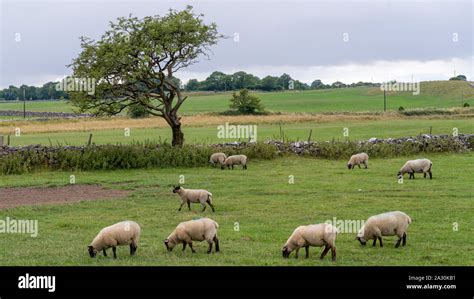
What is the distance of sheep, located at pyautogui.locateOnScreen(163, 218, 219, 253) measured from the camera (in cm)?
1530

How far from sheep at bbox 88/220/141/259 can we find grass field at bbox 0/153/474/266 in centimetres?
29

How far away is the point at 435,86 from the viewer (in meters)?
138

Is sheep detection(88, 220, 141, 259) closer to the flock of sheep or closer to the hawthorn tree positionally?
the flock of sheep

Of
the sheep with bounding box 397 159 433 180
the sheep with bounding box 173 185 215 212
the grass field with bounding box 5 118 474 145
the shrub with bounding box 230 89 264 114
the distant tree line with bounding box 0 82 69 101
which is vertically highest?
the distant tree line with bounding box 0 82 69 101

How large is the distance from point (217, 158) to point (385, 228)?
20805 mm

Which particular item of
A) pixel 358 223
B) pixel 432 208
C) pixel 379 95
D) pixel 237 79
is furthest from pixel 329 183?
pixel 237 79

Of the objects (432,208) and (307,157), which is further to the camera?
(307,157)

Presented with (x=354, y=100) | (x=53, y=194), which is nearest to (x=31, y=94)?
(x=354, y=100)

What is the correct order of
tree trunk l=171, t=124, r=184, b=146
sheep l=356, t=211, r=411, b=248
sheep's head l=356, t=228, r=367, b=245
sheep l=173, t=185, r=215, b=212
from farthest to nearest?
tree trunk l=171, t=124, r=184, b=146 → sheep l=173, t=185, r=215, b=212 → sheep's head l=356, t=228, r=367, b=245 → sheep l=356, t=211, r=411, b=248

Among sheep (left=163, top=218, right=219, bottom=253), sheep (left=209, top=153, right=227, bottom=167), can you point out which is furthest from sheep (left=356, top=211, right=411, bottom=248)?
sheep (left=209, top=153, right=227, bottom=167)

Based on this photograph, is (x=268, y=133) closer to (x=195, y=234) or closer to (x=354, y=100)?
(x=195, y=234)

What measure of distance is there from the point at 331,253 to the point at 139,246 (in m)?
4.77

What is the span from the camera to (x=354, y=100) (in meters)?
128
